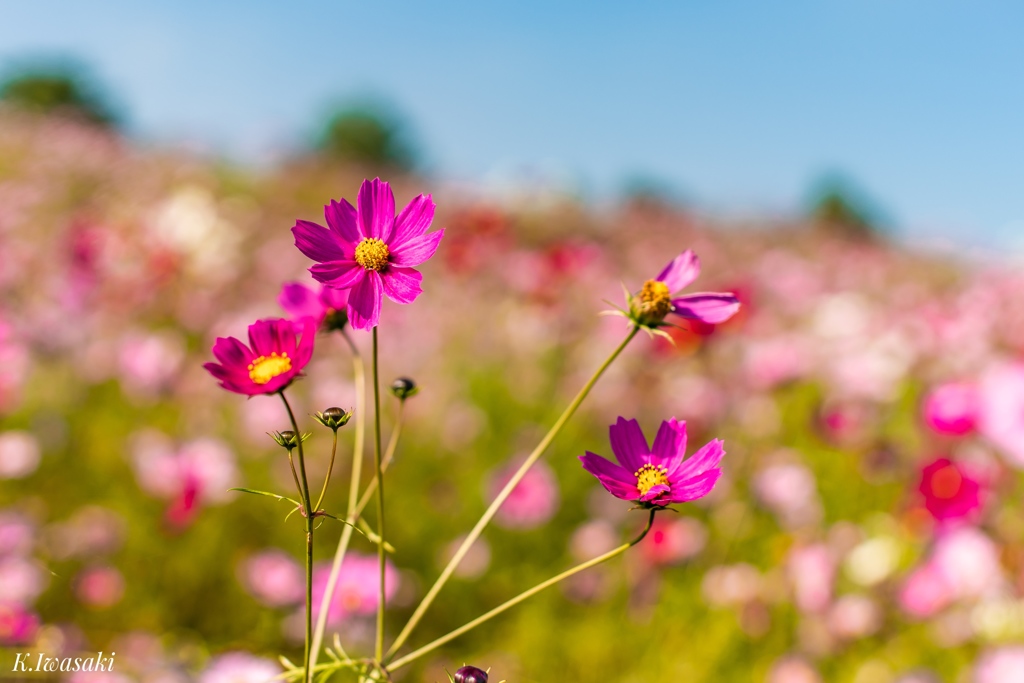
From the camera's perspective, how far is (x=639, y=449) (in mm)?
512

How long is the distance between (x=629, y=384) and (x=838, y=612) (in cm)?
111

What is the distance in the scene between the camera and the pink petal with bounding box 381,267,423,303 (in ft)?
1.53

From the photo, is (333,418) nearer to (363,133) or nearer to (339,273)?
(339,273)

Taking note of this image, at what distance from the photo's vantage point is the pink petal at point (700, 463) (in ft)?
1.52

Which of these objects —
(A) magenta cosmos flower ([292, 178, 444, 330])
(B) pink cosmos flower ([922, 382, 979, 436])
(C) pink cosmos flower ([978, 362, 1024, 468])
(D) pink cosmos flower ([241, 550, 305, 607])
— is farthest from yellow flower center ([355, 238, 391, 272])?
(B) pink cosmos flower ([922, 382, 979, 436])

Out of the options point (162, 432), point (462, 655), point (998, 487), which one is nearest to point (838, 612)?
point (998, 487)

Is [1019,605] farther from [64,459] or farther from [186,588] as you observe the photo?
[64,459]

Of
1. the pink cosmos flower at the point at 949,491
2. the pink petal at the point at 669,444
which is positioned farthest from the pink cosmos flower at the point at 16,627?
the pink cosmos flower at the point at 949,491

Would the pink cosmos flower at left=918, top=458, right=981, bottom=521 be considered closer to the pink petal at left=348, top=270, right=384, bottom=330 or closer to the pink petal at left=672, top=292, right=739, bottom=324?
the pink petal at left=672, top=292, right=739, bottom=324

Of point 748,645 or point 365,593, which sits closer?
point 365,593

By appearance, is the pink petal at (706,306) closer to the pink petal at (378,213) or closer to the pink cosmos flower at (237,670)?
the pink petal at (378,213)

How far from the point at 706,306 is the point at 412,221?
0.75 ft

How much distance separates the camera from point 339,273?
1.59 ft

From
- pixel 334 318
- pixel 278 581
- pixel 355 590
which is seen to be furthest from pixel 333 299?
pixel 278 581
